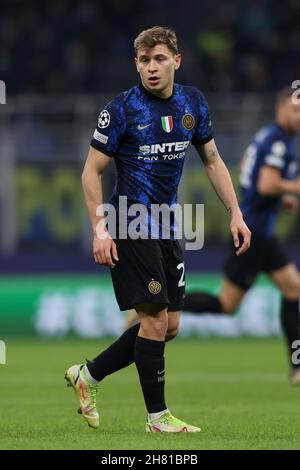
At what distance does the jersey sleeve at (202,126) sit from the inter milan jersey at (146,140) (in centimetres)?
5

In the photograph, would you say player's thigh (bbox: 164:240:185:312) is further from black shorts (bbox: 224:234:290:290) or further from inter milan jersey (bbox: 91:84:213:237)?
black shorts (bbox: 224:234:290:290)

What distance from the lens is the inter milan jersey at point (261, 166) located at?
34.5 feet

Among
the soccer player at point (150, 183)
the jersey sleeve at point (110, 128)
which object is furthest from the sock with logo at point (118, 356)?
the jersey sleeve at point (110, 128)

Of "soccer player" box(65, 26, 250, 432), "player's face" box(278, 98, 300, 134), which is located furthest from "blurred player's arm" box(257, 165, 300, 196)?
"soccer player" box(65, 26, 250, 432)

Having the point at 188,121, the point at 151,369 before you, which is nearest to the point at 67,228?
the point at 188,121

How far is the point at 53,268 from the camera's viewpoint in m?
14.7

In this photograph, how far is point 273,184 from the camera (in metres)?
10.5

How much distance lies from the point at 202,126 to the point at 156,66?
0.54 m

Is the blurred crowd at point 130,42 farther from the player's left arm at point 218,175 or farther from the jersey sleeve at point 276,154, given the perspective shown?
the player's left arm at point 218,175

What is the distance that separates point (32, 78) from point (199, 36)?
2.87 metres

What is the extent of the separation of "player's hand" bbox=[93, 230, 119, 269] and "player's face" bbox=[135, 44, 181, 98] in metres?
0.85

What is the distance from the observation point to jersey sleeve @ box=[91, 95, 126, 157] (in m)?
6.52

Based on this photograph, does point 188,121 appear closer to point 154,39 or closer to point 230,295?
point 154,39
